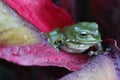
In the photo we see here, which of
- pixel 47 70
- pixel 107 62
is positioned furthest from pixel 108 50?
pixel 47 70

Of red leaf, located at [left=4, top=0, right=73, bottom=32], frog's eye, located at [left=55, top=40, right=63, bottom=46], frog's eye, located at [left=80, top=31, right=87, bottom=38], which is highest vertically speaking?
red leaf, located at [left=4, top=0, right=73, bottom=32]

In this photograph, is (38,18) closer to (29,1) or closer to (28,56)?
(29,1)

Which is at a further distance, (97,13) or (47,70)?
(97,13)

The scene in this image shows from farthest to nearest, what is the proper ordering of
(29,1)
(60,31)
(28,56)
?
(60,31)
(29,1)
(28,56)

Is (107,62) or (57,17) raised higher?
(57,17)

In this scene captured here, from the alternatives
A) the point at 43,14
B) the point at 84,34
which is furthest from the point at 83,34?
the point at 43,14

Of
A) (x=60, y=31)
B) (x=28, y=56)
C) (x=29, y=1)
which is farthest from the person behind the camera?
(x=60, y=31)
